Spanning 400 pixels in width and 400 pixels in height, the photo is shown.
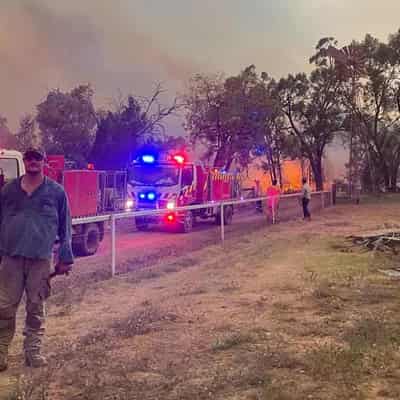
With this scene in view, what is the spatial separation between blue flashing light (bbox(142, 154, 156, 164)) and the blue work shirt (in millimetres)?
13873

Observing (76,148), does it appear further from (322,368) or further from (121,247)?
(322,368)

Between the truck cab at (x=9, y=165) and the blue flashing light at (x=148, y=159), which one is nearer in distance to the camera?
the truck cab at (x=9, y=165)

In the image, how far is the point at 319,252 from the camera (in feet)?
39.7

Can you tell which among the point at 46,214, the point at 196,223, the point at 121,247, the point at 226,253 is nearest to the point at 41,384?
the point at 46,214

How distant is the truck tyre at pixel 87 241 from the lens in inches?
504

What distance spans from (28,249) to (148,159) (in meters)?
14.2

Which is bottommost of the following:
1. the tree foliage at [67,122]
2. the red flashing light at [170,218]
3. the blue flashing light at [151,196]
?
the red flashing light at [170,218]

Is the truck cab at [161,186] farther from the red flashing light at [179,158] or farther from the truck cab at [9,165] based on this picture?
the truck cab at [9,165]

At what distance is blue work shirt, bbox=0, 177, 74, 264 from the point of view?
4719 mm

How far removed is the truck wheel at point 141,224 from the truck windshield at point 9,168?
8724 mm

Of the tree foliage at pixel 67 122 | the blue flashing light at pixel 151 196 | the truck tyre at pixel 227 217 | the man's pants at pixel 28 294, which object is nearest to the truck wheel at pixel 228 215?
the truck tyre at pixel 227 217

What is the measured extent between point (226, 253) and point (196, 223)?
932 cm

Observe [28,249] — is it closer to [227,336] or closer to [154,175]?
[227,336]

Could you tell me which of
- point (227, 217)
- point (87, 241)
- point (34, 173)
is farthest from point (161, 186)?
point (34, 173)
